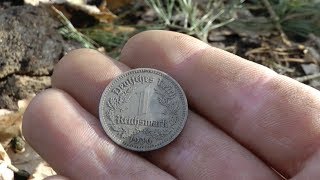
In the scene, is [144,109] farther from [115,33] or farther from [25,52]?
[115,33]

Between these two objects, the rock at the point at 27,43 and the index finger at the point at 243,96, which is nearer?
the index finger at the point at 243,96

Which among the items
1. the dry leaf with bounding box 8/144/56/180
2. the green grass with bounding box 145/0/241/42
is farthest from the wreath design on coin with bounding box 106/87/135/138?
the green grass with bounding box 145/0/241/42

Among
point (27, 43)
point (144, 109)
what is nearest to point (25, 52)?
point (27, 43)

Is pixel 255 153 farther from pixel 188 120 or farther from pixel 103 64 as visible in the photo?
pixel 103 64

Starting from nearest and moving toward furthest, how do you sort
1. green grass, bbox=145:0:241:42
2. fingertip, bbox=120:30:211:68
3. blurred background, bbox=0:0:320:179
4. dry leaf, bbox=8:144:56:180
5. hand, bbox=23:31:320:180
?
hand, bbox=23:31:320:180 < fingertip, bbox=120:30:211:68 < dry leaf, bbox=8:144:56:180 < blurred background, bbox=0:0:320:179 < green grass, bbox=145:0:241:42

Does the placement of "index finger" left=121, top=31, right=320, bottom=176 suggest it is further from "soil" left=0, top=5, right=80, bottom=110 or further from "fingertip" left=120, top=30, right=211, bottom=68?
"soil" left=0, top=5, right=80, bottom=110

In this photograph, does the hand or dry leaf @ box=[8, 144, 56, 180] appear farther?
dry leaf @ box=[8, 144, 56, 180]

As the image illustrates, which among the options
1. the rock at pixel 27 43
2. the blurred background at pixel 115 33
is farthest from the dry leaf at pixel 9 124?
the rock at pixel 27 43

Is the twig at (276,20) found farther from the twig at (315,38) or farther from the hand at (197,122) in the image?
the hand at (197,122)
